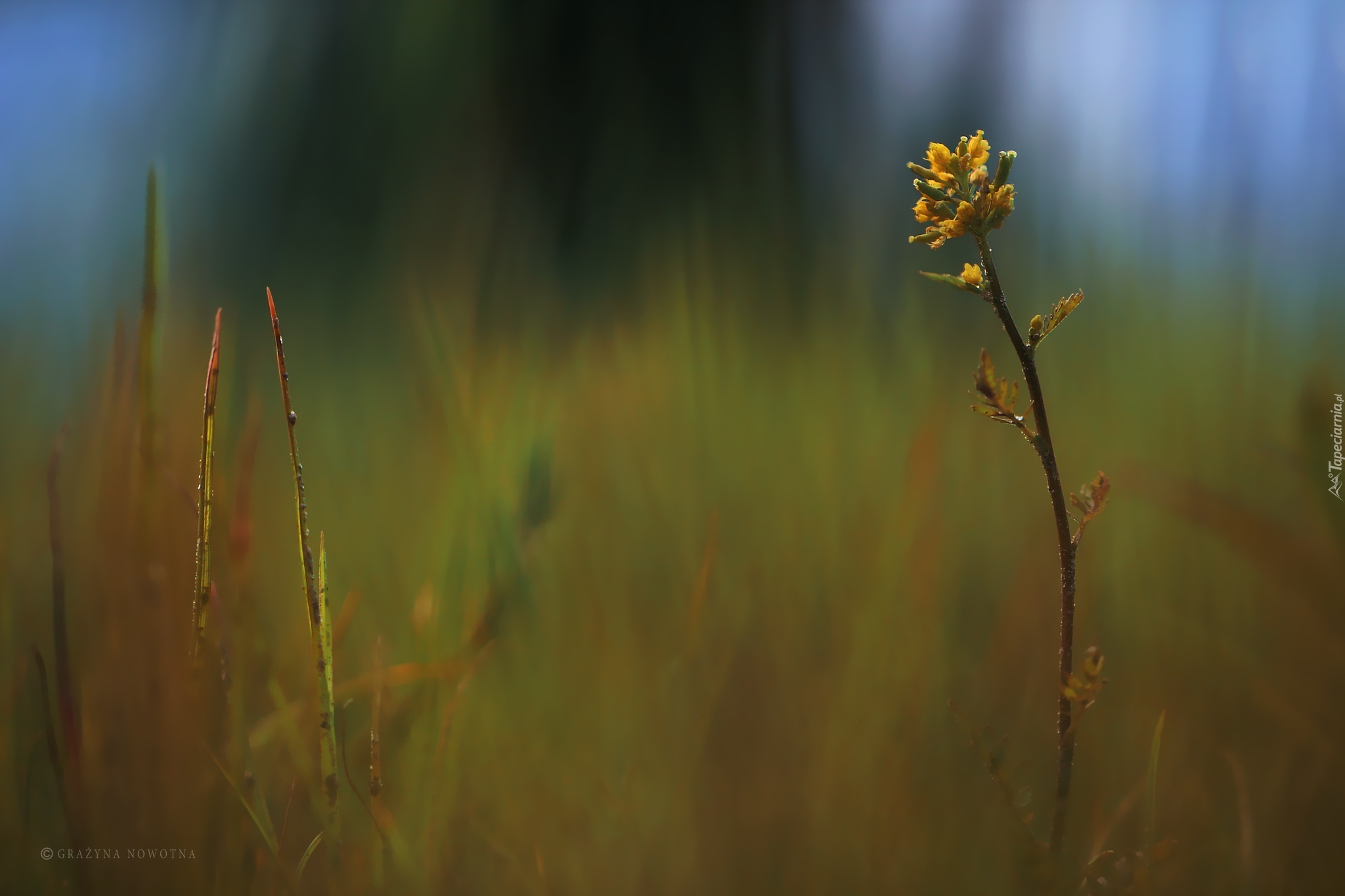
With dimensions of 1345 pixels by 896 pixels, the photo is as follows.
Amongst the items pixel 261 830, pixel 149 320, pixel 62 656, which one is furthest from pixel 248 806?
pixel 149 320

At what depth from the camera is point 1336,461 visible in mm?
515

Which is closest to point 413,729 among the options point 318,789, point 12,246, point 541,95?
point 318,789

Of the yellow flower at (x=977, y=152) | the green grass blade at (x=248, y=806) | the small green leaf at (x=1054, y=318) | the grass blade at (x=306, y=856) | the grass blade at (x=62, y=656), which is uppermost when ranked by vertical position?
the yellow flower at (x=977, y=152)

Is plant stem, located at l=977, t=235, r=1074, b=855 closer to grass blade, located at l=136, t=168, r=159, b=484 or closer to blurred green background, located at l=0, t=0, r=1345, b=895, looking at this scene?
blurred green background, located at l=0, t=0, r=1345, b=895

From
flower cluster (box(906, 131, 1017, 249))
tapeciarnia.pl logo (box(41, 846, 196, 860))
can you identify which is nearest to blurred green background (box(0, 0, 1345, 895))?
tapeciarnia.pl logo (box(41, 846, 196, 860))

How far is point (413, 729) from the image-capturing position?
Answer: 458mm

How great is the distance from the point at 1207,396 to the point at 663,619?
0.59 meters

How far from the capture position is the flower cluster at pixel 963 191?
0.33m

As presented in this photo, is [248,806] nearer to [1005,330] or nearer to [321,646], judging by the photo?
[321,646]

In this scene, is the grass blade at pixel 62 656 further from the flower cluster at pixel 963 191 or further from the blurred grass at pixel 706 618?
the flower cluster at pixel 963 191

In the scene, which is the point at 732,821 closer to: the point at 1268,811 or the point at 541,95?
the point at 1268,811

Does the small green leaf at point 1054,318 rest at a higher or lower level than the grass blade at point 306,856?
higher

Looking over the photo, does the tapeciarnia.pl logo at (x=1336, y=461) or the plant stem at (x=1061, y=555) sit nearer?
the plant stem at (x=1061, y=555)

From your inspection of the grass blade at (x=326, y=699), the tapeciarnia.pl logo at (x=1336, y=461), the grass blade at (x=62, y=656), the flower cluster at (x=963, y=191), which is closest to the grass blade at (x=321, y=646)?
the grass blade at (x=326, y=699)
